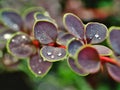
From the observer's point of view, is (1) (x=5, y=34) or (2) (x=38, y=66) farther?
(1) (x=5, y=34)

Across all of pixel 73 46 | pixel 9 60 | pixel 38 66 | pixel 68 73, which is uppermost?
pixel 73 46

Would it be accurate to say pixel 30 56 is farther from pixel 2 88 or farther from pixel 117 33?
pixel 2 88

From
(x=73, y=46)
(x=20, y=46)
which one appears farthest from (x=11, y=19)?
(x=73, y=46)

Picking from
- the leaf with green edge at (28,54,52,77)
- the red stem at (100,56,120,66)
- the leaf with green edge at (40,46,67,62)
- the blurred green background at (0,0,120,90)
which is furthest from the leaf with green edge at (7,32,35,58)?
the blurred green background at (0,0,120,90)

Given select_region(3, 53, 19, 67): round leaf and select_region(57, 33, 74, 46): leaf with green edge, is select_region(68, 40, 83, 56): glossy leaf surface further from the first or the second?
select_region(3, 53, 19, 67): round leaf

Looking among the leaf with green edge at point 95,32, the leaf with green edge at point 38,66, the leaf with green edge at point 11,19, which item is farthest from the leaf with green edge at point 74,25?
the leaf with green edge at point 11,19

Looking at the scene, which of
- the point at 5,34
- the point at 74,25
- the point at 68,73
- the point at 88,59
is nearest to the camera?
the point at 88,59

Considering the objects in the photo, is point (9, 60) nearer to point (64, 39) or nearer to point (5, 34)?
point (5, 34)
